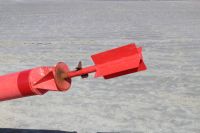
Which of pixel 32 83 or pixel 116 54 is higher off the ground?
pixel 116 54

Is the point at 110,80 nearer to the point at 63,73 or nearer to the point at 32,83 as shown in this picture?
the point at 63,73

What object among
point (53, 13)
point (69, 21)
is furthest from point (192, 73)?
point (53, 13)

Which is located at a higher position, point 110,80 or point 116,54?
point 116,54

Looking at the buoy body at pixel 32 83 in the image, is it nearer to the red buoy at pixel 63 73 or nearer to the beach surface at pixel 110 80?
the red buoy at pixel 63 73

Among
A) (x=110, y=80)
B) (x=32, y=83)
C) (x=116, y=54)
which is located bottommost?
(x=110, y=80)

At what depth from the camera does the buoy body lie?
11.1ft

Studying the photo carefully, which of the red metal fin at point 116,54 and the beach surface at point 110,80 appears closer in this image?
the red metal fin at point 116,54

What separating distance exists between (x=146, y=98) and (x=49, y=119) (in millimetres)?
1540

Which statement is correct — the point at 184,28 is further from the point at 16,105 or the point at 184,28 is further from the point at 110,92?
the point at 16,105

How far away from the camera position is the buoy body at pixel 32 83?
11.1 ft

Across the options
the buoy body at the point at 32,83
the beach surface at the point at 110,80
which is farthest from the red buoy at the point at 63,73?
the beach surface at the point at 110,80

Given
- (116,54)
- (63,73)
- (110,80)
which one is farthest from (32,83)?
(110,80)

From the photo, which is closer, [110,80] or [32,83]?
[32,83]

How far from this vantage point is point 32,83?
3396 mm
